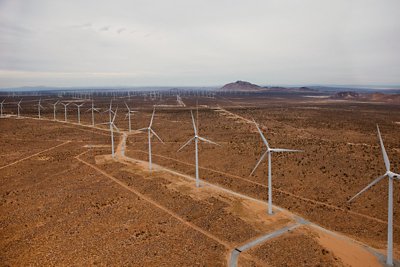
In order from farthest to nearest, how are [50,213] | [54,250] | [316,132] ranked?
[316,132]
[50,213]
[54,250]

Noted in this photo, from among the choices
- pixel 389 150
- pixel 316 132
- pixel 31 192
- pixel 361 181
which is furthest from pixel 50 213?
pixel 316 132

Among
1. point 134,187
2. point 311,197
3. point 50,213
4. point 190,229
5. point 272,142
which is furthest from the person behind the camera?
point 272,142

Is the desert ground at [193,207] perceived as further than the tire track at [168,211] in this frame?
No

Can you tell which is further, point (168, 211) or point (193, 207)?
point (193, 207)

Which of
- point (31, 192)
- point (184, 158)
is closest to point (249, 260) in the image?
point (31, 192)

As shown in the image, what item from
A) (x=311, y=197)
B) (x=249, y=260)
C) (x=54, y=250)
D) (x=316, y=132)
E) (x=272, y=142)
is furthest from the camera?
(x=316, y=132)

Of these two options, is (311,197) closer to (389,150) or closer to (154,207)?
(154,207)

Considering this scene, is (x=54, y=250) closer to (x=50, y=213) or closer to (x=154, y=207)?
(x=50, y=213)

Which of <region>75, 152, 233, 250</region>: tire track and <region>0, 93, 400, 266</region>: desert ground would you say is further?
<region>75, 152, 233, 250</region>: tire track

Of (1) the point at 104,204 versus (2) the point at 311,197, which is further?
(2) the point at 311,197
